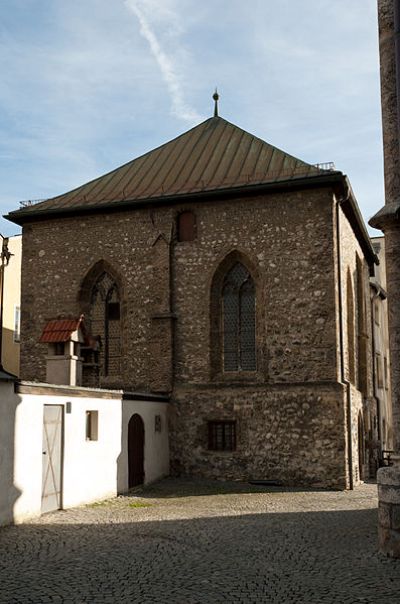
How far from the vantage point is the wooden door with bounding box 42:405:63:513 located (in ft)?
42.4

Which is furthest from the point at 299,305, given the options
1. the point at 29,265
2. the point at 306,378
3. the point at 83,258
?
the point at 29,265

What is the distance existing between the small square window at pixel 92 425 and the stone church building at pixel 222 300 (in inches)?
111

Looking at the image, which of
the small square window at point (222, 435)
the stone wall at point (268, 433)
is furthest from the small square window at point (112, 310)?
the small square window at point (222, 435)

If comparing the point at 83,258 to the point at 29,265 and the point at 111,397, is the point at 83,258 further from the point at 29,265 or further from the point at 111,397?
the point at 111,397

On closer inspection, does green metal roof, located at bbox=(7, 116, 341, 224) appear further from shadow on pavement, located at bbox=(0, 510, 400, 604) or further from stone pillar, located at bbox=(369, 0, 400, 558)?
shadow on pavement, located at bbox=(0, 510, 400, 604)

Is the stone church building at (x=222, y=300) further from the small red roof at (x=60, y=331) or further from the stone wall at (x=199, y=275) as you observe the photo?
the small red roof at (x=60, y=331)

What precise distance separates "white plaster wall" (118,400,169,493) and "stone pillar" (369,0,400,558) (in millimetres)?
8119

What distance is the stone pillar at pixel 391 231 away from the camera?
29.9ft

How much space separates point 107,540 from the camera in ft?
33.7

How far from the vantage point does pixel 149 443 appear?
18031mm

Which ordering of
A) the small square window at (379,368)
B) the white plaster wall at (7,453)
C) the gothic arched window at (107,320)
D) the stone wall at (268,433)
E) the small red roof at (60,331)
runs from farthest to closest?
the small square window at (379,368), the gothic arched window at (107,320), the stone wall at (268,433), the small red roof at (60,331), the white plaster wall at (7,453)

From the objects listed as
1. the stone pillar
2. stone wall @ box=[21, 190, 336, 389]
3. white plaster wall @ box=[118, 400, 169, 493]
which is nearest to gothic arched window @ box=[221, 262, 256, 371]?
stone wall @ box=[21, 190, 336, 389]

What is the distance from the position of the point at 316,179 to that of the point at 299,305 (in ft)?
11.1

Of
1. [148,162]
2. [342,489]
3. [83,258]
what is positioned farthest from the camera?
[148,162]
